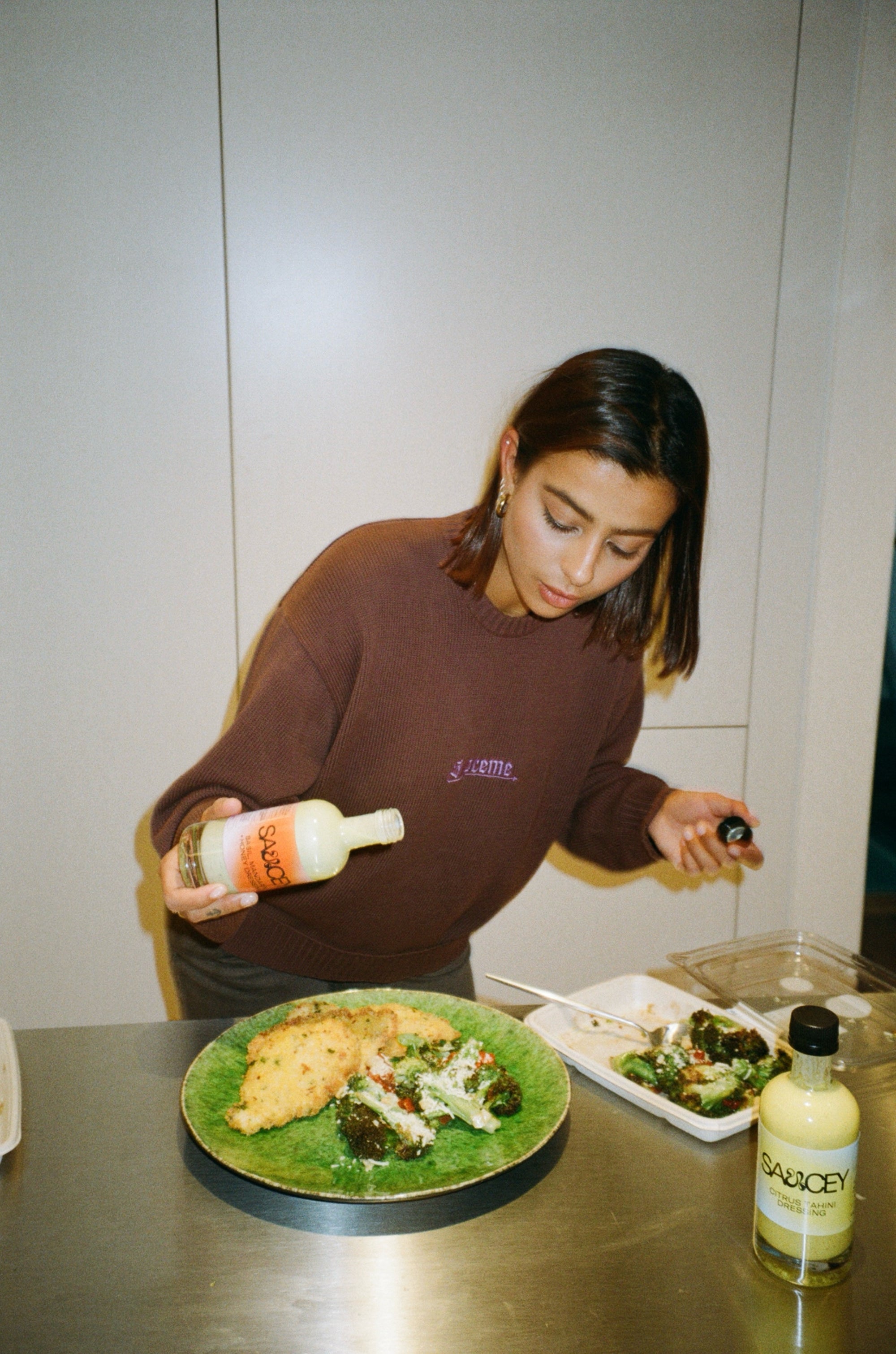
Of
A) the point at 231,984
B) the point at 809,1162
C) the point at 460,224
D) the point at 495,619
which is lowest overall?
the point at 231,984

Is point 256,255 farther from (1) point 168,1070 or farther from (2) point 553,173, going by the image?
(1) point 168,1070

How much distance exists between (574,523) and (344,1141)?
2.59 feet

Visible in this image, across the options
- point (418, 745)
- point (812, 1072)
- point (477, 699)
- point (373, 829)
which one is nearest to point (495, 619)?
point (477, 699)

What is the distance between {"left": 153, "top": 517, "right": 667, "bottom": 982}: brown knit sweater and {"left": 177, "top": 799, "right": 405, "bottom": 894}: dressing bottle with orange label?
0.82ft

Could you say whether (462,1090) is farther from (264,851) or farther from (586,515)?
(586,515)

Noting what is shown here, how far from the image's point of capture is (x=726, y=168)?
2.54 meters

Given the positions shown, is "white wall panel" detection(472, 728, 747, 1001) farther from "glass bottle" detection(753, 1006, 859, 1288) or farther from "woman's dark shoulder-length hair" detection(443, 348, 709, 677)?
"glass bottle" detection(753, 1006, 859, 1288)

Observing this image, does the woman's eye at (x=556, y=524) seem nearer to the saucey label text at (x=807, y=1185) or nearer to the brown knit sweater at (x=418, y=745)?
the brown knit sweater at (x=418, y=745)

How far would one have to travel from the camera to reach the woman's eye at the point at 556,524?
4.42ft

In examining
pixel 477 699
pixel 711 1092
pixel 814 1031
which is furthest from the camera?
pixel 477 699

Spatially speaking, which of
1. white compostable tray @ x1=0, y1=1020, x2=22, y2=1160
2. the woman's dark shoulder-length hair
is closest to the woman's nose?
the woman's dark shoulder-length hair

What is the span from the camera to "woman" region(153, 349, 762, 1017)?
1.32m

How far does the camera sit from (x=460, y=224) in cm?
246

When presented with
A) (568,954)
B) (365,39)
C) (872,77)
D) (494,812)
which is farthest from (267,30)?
(568,954)
